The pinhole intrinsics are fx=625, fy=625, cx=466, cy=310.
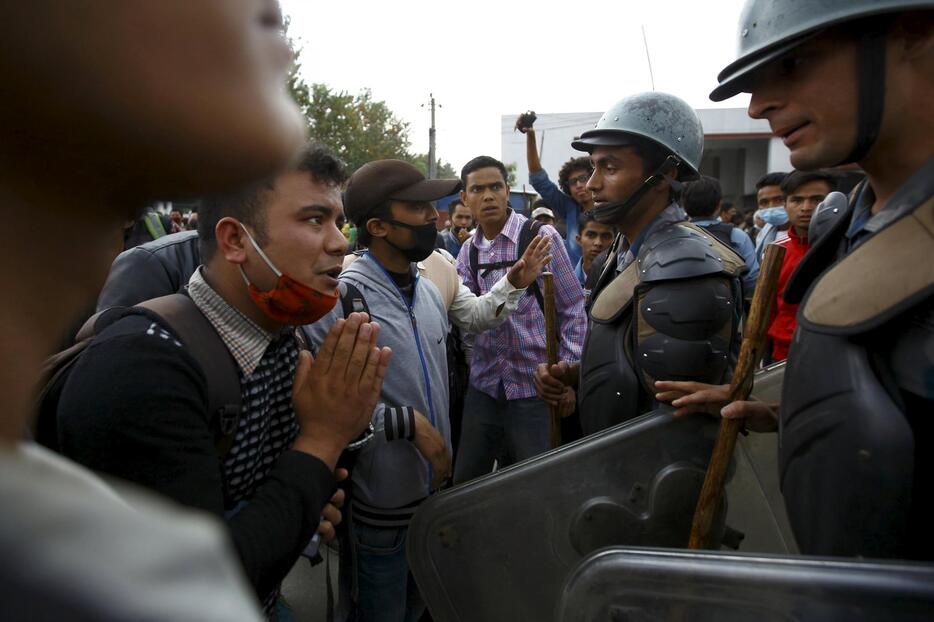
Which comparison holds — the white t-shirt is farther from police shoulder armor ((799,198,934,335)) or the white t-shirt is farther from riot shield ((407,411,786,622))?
riot shield ((407,411,786,622))

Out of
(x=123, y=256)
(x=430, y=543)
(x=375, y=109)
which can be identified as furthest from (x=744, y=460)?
(x=375, y=109)

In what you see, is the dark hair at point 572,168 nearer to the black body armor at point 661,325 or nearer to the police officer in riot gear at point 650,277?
the police officer in riot gear at point 650,277

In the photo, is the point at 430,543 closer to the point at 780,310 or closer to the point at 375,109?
the point at 780,310

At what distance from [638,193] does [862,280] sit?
→ 5.09 feet

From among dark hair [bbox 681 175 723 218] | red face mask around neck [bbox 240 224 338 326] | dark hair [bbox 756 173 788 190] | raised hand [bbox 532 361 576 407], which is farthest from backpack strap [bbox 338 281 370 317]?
dark hair [bbox 756 173 788 190]

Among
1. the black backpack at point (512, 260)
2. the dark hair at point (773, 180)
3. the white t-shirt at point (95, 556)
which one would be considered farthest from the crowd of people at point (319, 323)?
the dark hair at point (773, 180)

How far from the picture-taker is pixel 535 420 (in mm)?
3730

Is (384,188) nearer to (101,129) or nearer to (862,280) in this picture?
(862,280)

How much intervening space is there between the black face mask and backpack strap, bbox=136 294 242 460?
55.0 inches

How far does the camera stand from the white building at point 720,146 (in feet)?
78.2

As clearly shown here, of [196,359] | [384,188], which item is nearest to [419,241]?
[384,188]

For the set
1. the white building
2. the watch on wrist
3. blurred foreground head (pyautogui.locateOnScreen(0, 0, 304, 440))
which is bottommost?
the watch on wrist

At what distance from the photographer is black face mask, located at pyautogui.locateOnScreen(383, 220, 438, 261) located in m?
2.77

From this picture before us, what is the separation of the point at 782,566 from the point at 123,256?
284 centimetres
